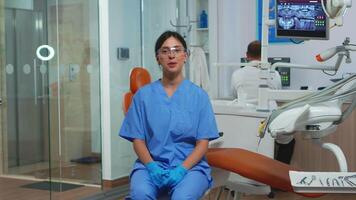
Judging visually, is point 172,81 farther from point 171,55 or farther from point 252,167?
point 252,167

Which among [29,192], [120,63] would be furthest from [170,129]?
[120,63]

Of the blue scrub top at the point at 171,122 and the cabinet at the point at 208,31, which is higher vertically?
the cabinet at the point at 208,31

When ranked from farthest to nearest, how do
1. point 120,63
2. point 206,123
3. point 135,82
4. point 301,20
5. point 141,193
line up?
point 120,63 < point 301,20 < point 135,82 < point 206,123 < point 141,193

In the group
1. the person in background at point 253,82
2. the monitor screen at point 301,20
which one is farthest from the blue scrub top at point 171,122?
the person in background at point 253,82

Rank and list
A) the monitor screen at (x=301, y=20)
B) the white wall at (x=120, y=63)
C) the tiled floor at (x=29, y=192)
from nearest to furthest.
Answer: the monitor screen at (x=301, y=20) → the tiled floor at (x=29, y=192) → the white wall at (x=120, y=63)

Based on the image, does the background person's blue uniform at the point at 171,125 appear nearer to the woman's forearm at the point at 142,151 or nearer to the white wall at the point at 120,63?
the woman's forearm at the point at 142,151

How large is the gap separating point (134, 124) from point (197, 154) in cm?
32

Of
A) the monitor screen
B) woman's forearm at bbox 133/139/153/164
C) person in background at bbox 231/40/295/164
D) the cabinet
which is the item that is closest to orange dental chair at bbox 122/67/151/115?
woman's forearm at bbox 133/139/153/164

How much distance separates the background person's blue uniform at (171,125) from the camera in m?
2.19

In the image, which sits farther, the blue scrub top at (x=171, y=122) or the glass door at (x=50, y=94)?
the glass door at (x=50, y=94)

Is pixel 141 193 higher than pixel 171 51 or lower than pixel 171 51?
lower

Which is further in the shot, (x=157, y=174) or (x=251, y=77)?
(x=251, y=77)

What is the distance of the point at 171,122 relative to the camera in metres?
2.20

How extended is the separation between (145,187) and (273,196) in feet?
6.87
